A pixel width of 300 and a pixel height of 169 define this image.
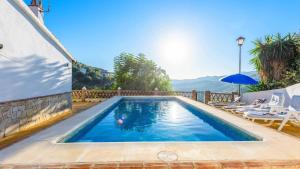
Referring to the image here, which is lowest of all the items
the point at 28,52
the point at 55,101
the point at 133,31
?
the point at 55,101

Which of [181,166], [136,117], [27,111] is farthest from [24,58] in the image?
[181,166]

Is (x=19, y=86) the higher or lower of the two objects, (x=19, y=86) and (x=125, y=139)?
the higher

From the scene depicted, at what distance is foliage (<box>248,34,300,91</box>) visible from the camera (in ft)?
50.9

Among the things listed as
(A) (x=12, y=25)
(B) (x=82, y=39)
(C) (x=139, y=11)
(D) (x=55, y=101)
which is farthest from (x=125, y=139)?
(B) (x=82, y=39)

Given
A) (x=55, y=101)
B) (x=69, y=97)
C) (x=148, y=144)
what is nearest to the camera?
(x=148, y=144)

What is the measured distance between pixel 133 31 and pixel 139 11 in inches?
142

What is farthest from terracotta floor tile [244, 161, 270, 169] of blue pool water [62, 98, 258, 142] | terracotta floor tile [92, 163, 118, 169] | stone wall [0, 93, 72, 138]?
stone wall [0, 93, 72, 138]

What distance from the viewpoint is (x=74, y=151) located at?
145 inches

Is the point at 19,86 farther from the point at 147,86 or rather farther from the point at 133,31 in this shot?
the point at 147,86

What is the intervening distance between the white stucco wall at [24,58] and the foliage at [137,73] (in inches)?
607

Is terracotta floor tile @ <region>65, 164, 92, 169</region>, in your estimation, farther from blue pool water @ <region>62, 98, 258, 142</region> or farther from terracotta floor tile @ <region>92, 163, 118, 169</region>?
blue pool water @ <region>62, 98, 258, 142</region>

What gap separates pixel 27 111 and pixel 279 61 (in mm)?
15288

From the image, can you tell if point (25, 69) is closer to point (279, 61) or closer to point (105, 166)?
point (105, 166)

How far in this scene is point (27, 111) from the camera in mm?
7273
